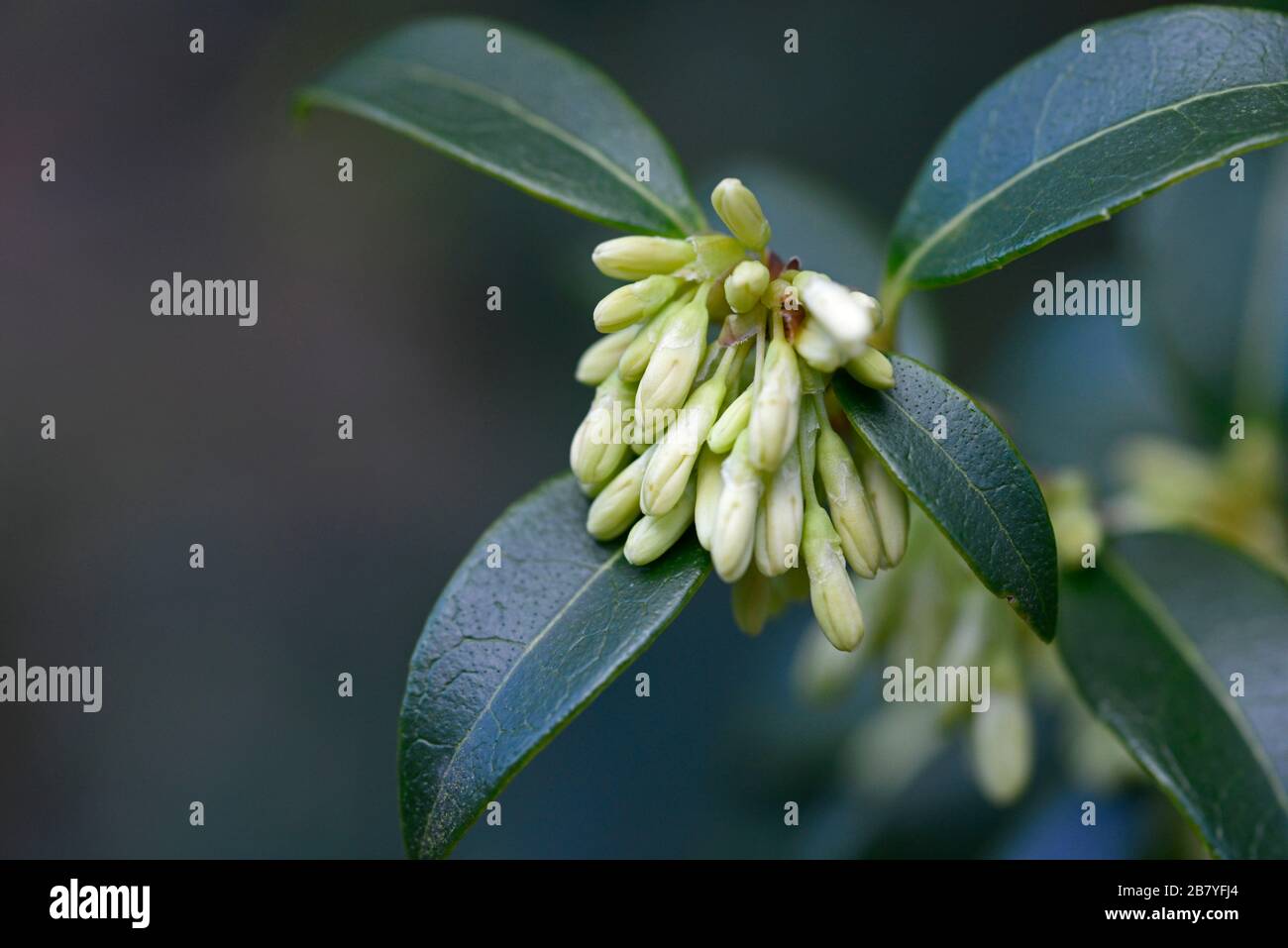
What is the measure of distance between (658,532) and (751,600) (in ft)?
0.56

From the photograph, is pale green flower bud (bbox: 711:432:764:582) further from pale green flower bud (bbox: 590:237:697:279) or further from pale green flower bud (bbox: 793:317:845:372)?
pale green flower bud (bbox: 590:237:697:279)

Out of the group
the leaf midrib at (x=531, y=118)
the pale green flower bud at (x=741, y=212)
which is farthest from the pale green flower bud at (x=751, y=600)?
the leaf midrib at (x=531, y=118)

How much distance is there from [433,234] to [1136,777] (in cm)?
315

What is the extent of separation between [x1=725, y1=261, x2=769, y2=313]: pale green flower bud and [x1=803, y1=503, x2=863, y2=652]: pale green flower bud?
0.27 m

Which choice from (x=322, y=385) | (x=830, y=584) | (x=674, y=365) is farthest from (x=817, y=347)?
(x=322, y=385)

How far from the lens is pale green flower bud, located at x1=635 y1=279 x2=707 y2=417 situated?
1.36m

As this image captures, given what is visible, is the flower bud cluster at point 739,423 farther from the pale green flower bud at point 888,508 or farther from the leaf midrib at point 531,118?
the leaf midrib at point 531,118

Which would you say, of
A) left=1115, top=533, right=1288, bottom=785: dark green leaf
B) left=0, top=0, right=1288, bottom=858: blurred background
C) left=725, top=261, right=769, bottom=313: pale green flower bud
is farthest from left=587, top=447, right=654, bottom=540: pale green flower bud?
left=0, top=0, right=1288, bottom=858: blurred background

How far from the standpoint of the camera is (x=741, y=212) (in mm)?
1399

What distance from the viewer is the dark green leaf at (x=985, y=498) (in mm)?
1289

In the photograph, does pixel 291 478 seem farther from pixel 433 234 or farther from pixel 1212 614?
pixel 1212 614

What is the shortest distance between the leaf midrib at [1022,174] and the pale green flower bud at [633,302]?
1.42 feet

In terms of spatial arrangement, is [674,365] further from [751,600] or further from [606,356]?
[751,600]
